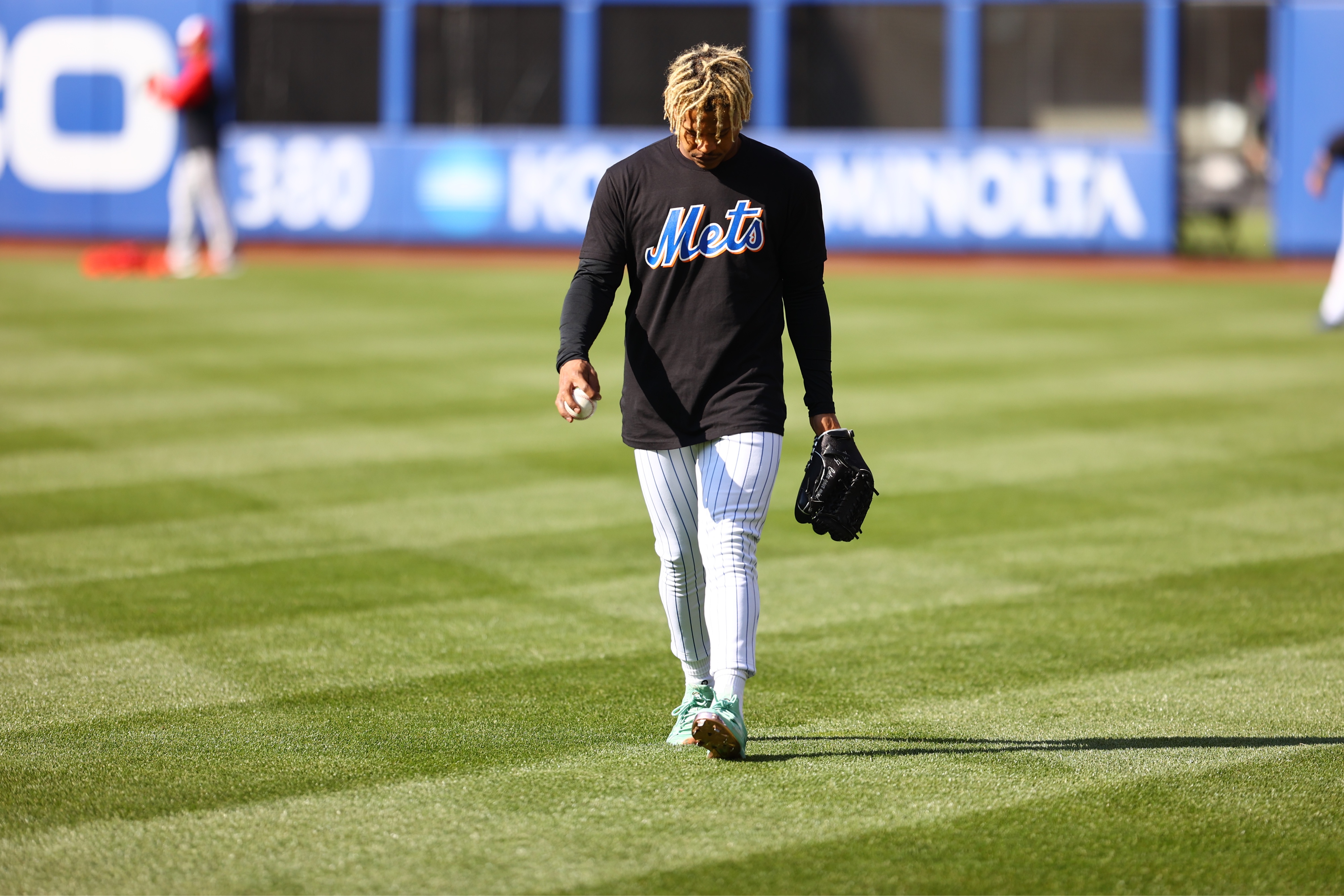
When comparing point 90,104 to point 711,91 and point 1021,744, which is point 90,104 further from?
point 1021,744

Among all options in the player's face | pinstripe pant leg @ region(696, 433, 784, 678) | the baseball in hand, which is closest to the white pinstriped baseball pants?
pinstripe pant leg @ region(696, 433, 784, 678)

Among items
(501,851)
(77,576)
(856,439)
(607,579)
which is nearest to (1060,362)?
(856,439)

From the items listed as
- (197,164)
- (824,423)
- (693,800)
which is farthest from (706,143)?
(197,164)

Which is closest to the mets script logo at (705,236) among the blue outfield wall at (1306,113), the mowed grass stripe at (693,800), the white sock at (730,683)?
the white sock at (730,683)

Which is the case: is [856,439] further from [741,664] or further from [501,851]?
[501,851]

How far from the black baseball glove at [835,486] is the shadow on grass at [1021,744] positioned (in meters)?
0.62

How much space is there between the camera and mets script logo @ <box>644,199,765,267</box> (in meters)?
4.21

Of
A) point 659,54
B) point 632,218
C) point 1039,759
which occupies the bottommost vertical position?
point 1039,759

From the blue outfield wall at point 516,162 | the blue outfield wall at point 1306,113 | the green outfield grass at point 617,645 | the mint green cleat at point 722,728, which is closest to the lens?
the green outfield grass at point 617,645

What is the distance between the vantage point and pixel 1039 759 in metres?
4.42

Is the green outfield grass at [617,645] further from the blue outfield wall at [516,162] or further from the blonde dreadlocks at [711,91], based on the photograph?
the blue outfield wall at [516,162]

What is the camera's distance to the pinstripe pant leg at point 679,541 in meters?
4.36

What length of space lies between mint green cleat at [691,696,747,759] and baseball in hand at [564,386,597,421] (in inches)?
34.1

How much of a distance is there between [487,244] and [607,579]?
50.9 ft
